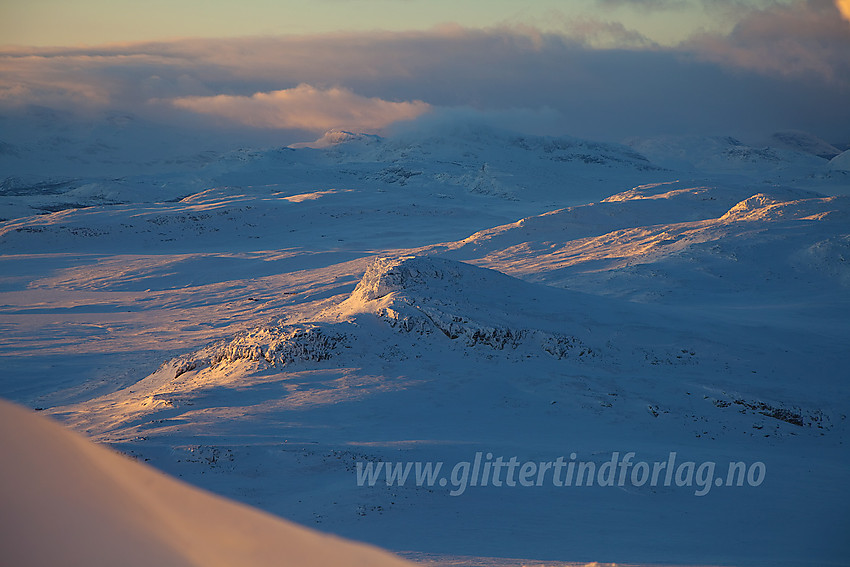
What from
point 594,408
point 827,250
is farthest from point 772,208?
point 594,408

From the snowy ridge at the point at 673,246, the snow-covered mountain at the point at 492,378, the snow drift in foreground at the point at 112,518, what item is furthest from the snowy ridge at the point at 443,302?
the snow drift in foreground at the point at 112,518

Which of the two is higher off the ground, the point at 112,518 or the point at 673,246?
the point at 112,518

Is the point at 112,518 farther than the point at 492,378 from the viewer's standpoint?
No

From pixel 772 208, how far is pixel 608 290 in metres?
20.3

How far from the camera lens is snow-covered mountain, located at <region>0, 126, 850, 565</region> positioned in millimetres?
10773

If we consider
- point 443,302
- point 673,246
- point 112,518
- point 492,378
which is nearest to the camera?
point 112,518

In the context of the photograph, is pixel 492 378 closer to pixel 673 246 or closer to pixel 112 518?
pixel 112 518

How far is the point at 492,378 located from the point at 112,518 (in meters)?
15.8

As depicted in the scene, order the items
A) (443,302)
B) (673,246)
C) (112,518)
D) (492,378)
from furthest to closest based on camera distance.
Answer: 1. (673,246)
2. (443,302)
3. (492,378)
4. (112,518)

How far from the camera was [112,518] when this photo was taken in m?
2.23

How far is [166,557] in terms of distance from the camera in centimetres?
218

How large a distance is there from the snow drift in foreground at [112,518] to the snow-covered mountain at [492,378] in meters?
6.73

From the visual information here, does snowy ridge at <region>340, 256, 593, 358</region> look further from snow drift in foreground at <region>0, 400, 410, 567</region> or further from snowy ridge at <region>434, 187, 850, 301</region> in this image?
snow drift in foreground at <region>0, 400, 410, 567</region>

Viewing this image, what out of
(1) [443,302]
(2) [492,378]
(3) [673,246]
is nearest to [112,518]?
(2) [492,378]
